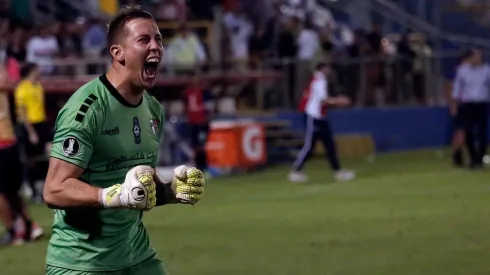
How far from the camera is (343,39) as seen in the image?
1220 inches

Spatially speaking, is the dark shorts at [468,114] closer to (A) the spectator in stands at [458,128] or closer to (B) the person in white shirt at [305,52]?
(A) the spectator in stands at [458,128]

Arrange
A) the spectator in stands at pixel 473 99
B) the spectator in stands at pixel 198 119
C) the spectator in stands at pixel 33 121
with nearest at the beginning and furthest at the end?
1. the spectator in stands at pixel 33 121
2. the spectator in stands at pixel 473 99
3. the spectator in stands at pixel 198 119

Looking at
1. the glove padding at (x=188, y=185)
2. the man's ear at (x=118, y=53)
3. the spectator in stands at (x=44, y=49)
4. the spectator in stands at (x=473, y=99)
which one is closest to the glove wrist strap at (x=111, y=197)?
the glove padding at (x=188, y=185)

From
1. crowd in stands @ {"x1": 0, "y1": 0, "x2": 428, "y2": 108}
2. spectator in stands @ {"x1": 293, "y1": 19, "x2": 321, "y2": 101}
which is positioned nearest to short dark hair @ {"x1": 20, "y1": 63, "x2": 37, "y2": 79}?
crowd in stands @ {"x1": 0, "y1": 0, "x2": 428, "y2": 108}

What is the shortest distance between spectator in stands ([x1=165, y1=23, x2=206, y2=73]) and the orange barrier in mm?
1904

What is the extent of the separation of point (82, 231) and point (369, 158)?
68.2 ft

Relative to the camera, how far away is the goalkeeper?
586cm

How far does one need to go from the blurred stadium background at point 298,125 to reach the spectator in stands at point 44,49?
4 cm

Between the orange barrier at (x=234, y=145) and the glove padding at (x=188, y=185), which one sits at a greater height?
the glove padding at (x=188, y=185)

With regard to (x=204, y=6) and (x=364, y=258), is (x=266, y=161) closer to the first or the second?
(x=204, y=6)

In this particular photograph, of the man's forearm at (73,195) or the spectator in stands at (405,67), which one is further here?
the spectator in stands at (405,67)

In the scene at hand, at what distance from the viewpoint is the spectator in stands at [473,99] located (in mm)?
22312

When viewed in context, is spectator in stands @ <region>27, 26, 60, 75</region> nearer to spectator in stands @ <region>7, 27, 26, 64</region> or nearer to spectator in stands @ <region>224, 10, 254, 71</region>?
spectator in stands @ <region>7, 27, 26, 64</region>

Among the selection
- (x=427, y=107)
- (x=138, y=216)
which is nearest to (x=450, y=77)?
(x=427, y=107)
